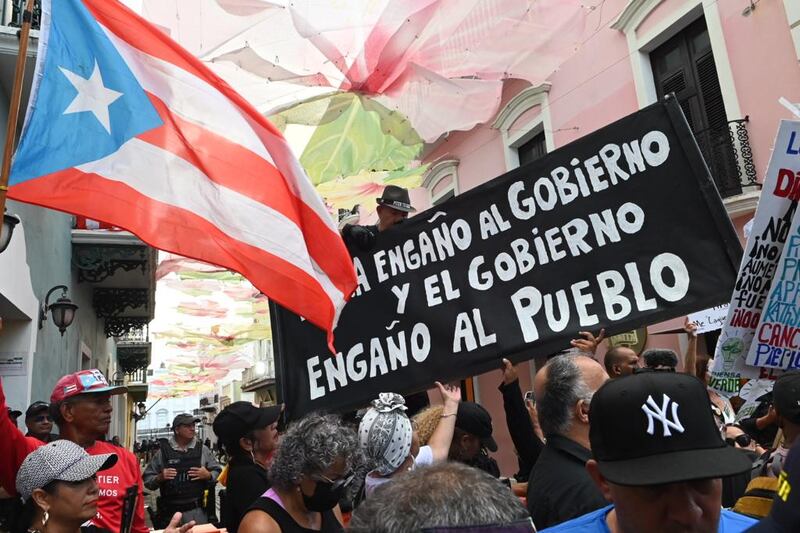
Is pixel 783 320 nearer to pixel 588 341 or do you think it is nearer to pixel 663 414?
pixel 588 341

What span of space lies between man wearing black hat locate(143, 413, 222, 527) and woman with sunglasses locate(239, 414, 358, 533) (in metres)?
5.09

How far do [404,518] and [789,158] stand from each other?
2.27m

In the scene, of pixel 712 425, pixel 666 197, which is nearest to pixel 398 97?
pixel 666 197

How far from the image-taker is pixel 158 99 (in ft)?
10.6

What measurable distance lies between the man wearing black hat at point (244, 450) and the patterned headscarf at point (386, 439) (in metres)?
1.27

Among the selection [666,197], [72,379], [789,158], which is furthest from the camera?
[72,379]

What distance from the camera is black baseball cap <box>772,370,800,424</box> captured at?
2361 millimetres

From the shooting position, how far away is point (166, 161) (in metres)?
3.18

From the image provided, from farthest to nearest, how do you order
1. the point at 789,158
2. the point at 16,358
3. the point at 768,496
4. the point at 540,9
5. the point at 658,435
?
1. the point at 16,358
2. the point at 540,9
3. the point at 789,158
4. the point at 768,496
5. the point at 658,435

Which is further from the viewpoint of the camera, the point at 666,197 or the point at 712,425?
the point at 666,197

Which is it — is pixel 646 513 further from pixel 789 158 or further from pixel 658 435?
pixel 789 158

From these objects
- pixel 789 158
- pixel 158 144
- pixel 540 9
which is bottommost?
pixel 789 158

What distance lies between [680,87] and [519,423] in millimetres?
8665

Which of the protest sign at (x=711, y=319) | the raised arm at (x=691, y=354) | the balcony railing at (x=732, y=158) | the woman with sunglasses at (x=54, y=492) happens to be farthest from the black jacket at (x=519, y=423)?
the balcony railing at (x=732, y=158)
